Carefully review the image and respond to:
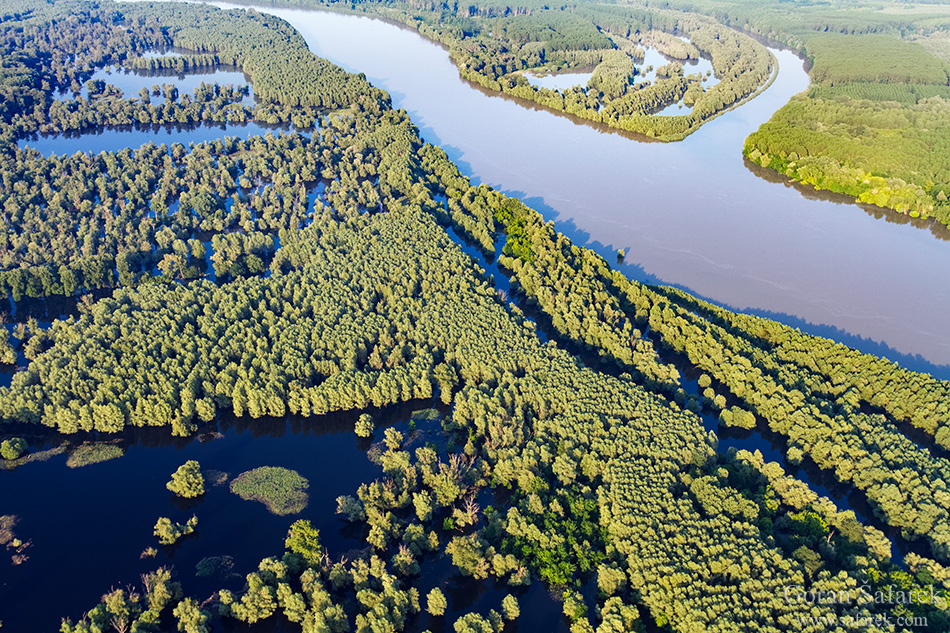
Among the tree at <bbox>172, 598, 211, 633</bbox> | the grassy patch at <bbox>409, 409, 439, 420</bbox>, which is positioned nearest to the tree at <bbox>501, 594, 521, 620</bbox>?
the grassy patch at <bbox>409, 409, 439, 420</bbox>

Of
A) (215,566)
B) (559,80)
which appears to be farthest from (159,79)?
(215,566)

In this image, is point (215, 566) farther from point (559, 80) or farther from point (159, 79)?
point (159, 79)

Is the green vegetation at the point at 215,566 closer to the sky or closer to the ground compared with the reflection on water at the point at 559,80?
closer to the ground

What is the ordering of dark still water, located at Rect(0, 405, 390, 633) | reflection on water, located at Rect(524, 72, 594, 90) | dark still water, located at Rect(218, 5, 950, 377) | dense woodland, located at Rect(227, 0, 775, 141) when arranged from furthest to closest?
reflection on water, located at Rect(524, 72, 594, 90), dense woodland, located at Rect(227, 0, 775, 141), dark still water, located at Rect(218, 5, 950, 377), dark still water, located at Rect(0, 405, 390, 633)

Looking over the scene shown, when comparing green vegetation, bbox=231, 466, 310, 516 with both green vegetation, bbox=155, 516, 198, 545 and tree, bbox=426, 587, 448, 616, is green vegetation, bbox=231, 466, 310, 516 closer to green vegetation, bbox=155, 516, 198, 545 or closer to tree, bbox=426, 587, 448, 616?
green vegetation, bbox=155, 516, 198, 545

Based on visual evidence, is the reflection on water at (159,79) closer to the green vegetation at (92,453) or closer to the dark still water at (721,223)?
the dark still water at (721,223)

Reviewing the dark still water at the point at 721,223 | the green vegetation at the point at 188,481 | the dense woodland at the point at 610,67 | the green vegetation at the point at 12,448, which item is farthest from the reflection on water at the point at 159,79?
the green vegetation at the point at 188,481
